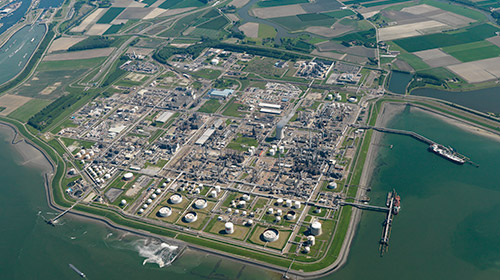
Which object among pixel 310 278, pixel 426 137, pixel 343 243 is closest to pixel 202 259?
pixel 310 278

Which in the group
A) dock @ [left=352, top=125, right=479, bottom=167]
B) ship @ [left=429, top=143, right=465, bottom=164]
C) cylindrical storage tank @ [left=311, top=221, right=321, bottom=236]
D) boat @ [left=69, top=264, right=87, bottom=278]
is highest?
dock @ [left=352, top=125, right=479, bottom=167]

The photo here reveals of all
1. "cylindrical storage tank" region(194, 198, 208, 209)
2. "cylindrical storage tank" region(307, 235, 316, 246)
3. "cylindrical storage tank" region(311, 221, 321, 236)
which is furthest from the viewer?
"cylindrical storage tank" region(194, 198, 208, 209)

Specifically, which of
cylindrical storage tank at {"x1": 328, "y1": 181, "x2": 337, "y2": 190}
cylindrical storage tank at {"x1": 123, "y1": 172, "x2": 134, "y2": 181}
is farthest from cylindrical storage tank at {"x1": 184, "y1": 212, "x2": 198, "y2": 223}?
cylindrical storage tank at {"x1": 328, "y1": 181, "x2": 337, "y2": 190}

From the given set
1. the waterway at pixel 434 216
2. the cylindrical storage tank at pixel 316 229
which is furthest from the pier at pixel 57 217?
the waterway at pixel 434 216

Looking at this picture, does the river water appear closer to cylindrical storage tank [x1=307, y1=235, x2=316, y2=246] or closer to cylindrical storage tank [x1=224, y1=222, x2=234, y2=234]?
cylindrical storage tank [x1=224, y1=222, x2=234, y2=234]

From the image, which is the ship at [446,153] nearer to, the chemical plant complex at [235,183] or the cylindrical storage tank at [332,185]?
the chemical plant complex at [235,183]

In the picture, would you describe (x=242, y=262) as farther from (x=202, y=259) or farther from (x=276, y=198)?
(x=276, y=198)

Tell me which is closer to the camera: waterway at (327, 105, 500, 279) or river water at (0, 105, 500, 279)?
waterway at (327, 105, 500, 279)
